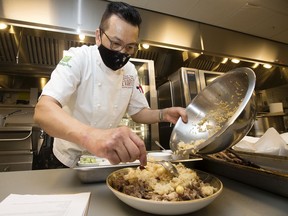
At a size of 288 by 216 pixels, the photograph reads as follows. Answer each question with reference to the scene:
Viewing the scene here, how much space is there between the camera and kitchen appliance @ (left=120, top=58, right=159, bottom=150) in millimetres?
2301

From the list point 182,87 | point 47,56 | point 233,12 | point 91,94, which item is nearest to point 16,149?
point 47,56

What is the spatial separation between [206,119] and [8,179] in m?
0.87

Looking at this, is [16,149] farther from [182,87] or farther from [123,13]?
[182,87]

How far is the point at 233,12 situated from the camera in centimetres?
245

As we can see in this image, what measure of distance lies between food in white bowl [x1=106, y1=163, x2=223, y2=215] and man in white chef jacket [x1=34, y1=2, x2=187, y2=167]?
240 millimetres

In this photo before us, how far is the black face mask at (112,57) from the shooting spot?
3.42 ft

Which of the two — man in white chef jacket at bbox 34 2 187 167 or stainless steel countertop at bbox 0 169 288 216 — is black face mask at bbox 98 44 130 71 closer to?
man in white chef jacket at bbox 34 2 187 167

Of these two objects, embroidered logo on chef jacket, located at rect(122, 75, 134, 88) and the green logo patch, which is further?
embroidered logo on chef jacket, located at rect(122, 75, 134, 88)

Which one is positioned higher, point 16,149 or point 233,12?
point 233,12

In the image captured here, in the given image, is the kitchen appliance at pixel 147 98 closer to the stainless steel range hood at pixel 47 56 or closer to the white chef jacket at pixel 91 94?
the stainless steel range hood at pixel 47 56

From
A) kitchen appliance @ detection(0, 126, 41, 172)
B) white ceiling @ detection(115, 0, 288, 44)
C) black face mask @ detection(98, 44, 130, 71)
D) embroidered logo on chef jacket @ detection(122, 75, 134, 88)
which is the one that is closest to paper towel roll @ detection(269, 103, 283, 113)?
white ceiling @ detection(115, 0, 288, 44)

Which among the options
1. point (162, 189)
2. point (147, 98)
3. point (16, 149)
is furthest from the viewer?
point (147, 98)

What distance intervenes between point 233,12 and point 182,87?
117 cm

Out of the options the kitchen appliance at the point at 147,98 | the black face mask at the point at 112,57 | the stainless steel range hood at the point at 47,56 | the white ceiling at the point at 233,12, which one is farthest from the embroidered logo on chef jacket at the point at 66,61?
the white ceiling at the point at 233,12
